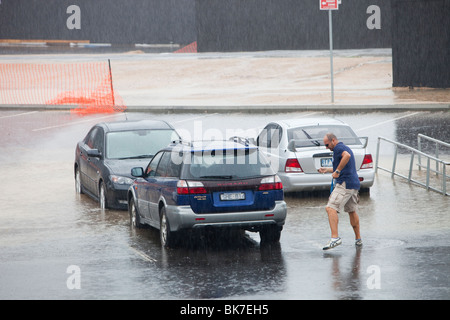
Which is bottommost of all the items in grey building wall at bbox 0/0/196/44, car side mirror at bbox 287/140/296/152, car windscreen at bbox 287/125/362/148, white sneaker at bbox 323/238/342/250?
white sneaker at bbox 323/238/342/250

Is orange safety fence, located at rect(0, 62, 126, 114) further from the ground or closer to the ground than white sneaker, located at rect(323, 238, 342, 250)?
further from the ground

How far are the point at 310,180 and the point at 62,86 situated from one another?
2804cm

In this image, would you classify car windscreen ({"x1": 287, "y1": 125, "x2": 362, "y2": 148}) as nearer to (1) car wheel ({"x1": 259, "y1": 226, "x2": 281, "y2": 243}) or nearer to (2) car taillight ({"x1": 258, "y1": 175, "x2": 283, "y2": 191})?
(1) car wheel ({"x1": 259, "y1": 226, "x2": 281, "y2": 243})

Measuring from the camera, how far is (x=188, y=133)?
2441cm

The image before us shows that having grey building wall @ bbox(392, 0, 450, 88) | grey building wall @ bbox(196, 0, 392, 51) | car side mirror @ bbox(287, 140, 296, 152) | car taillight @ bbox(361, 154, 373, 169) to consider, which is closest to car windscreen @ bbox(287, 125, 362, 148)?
car side mirror @ bbox(287, 140, 296, 152)

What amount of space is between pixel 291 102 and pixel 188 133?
733 cm

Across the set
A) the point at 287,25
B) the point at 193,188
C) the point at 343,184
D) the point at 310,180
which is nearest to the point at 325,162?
the point at 310,180

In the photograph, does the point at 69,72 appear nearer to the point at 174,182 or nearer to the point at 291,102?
the point at 291,102

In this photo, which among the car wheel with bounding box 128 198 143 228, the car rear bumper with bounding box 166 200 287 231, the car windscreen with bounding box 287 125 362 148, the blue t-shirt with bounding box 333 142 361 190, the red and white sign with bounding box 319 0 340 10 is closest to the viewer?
the car rear bumper with bounding box 166 200 287 231

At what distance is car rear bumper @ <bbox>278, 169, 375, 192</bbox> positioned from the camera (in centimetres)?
1493

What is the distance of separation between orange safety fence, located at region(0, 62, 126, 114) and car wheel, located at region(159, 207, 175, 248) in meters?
19.6

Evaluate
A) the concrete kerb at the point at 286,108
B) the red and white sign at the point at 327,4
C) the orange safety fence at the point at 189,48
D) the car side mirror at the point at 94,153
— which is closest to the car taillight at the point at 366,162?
the car side mirror at the point at 94,153

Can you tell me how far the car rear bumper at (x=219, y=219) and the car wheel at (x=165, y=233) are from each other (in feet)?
0.39
